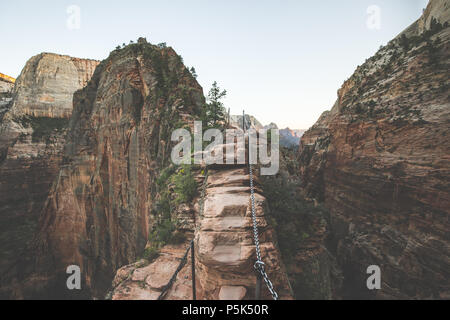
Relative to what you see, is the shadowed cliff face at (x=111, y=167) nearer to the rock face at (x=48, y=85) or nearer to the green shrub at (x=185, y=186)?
the green shrub at (x=185, y=186)

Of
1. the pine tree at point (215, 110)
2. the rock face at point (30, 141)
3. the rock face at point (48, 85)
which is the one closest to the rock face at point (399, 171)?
the pine tree at point (215, 110)

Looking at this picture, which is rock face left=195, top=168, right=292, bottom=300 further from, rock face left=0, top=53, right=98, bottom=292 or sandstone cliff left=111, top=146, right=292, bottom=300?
rock face left=0, top=53, right=98, bottom=292

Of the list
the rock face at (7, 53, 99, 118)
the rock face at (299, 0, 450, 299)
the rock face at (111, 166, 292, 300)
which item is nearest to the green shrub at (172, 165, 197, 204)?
the rock face at (111, 166, 292, 300)

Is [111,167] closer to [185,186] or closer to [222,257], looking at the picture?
[185,186]

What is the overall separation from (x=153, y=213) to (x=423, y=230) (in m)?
12.8

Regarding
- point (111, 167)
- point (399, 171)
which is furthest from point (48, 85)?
point (399, 171)

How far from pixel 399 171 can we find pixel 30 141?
132ft

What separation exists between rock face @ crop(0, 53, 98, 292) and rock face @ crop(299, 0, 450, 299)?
33361 millimetres

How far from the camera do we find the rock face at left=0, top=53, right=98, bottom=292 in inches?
960

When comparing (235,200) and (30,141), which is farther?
(30,141)

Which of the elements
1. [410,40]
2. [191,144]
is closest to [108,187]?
[191,144]

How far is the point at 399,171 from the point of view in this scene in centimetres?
1109
